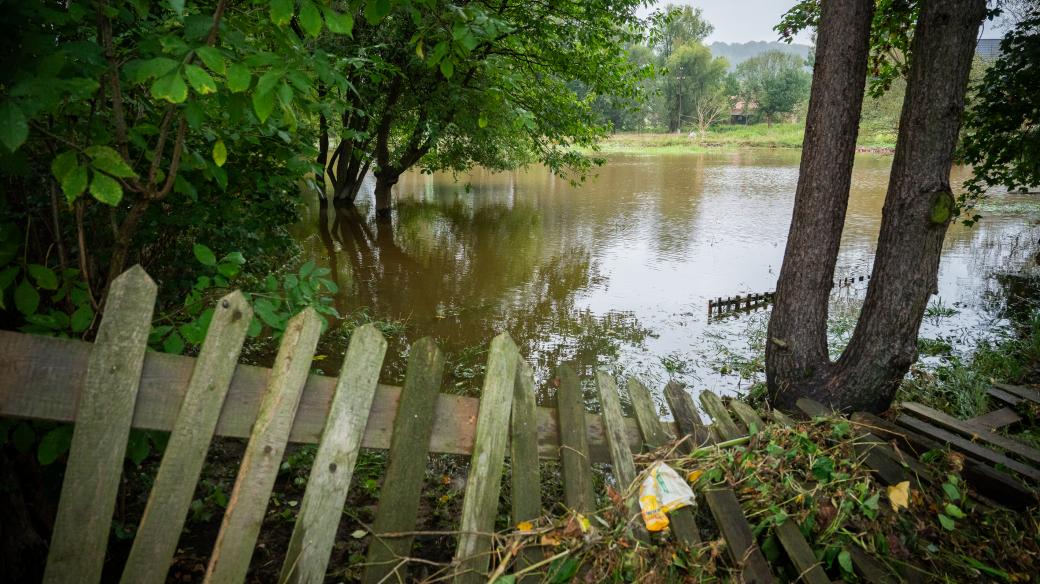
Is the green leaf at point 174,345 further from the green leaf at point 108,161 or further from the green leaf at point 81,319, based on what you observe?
the green leaf at point 108,161

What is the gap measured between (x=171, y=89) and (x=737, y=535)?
8.33 feet

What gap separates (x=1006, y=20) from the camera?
716cm

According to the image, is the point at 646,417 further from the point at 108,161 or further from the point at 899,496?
the point at 108,161

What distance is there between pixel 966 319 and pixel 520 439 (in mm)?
9341

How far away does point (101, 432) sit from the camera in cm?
151

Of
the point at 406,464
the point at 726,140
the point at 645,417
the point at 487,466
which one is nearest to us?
the point at 406,464

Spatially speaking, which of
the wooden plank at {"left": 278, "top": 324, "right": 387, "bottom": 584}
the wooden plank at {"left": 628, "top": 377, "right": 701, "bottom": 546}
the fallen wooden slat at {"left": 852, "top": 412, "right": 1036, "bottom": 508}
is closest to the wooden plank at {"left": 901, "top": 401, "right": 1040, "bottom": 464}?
the fallen wooden slat at {"left": 852, "top": 412, "right": 1036, "bottom": 508}

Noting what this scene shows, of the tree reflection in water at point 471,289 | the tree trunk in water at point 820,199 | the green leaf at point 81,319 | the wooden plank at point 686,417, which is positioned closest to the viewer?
the green leaf at point 81,319

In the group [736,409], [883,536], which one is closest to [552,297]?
[736,409]

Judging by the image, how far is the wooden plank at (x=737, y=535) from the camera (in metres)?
2.20

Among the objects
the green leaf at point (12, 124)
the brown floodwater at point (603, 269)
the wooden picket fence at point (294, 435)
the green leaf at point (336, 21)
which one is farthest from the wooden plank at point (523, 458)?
the brown floodwater at point (603, 269)

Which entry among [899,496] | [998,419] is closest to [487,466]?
[899,496]

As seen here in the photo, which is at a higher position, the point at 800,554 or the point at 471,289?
the point at 800,554

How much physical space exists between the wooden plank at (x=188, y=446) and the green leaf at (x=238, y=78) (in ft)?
1.93
